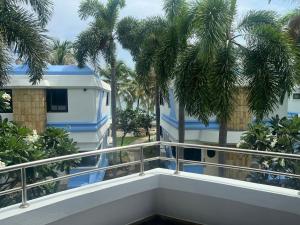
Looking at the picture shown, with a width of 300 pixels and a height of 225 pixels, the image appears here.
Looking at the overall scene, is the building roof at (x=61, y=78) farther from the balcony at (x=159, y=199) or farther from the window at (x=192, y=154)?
the window at (x=192, y=154)

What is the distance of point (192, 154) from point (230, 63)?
5.26 metres

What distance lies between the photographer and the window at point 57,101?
57.6ft

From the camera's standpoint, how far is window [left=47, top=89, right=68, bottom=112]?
57.6 feet

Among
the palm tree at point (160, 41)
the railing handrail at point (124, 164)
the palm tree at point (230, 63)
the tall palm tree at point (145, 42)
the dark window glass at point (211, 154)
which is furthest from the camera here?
the tall palm tree at point (145, 42)


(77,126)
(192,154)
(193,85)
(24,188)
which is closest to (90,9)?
(77,126)

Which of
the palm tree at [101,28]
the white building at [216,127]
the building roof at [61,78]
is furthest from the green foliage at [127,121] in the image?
the white building at [216,127]

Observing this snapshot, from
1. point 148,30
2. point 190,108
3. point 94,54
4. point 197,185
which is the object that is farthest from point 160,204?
point 94,54

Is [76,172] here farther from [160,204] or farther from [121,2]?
[121,2]

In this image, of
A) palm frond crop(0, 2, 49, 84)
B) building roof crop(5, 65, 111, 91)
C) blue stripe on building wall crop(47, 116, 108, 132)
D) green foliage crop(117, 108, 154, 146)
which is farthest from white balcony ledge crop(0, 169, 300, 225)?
green foliage crop(117, 108, 154, 146)

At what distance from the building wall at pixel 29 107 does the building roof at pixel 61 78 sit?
0.39 meters

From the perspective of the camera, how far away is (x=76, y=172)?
4832mm

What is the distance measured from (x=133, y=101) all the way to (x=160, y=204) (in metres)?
36.4

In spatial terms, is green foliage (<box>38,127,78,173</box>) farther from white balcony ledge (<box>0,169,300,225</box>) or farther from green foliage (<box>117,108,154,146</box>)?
green foliage (<box>117,108,154,146</box>)

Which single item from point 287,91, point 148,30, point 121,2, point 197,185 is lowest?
point 197,185
